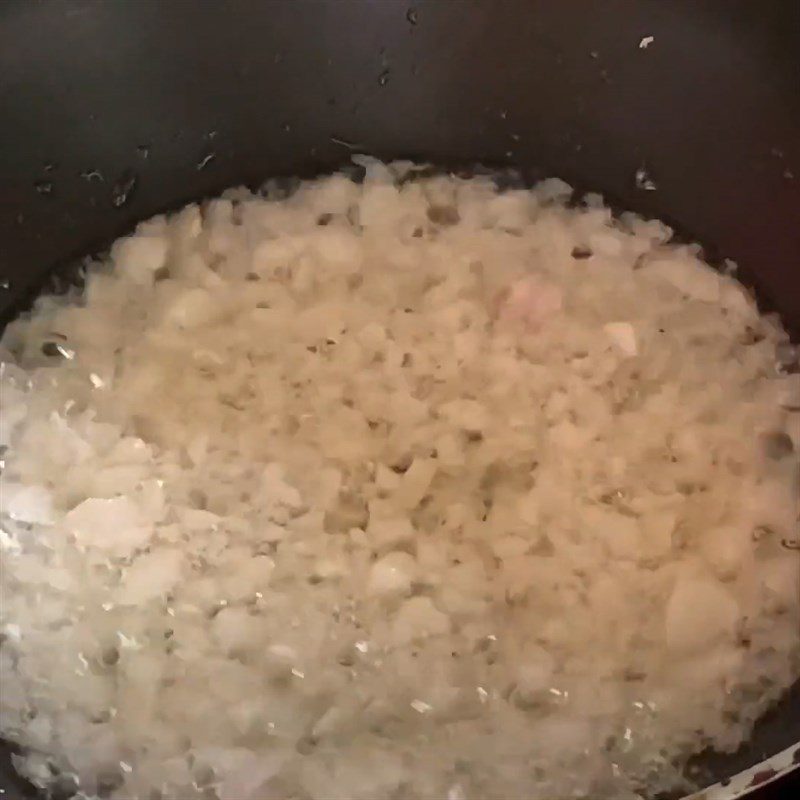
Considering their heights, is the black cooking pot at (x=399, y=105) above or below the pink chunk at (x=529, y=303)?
above

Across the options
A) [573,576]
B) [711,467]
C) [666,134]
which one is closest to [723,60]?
[666,134]

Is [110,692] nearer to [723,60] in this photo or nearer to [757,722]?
[757,722]

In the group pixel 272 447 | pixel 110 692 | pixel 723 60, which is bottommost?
pixel 110 692

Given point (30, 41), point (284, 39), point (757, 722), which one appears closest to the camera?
point (757, 722)

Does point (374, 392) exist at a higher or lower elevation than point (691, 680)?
higher

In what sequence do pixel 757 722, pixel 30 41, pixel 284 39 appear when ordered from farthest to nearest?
pixel 284 39 < pixel 30 41 < pixel 757 722

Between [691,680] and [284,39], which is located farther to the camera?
[284,39]

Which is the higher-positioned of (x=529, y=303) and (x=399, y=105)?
(x=399, y=105)

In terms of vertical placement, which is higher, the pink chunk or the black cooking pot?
the black cooking pot
